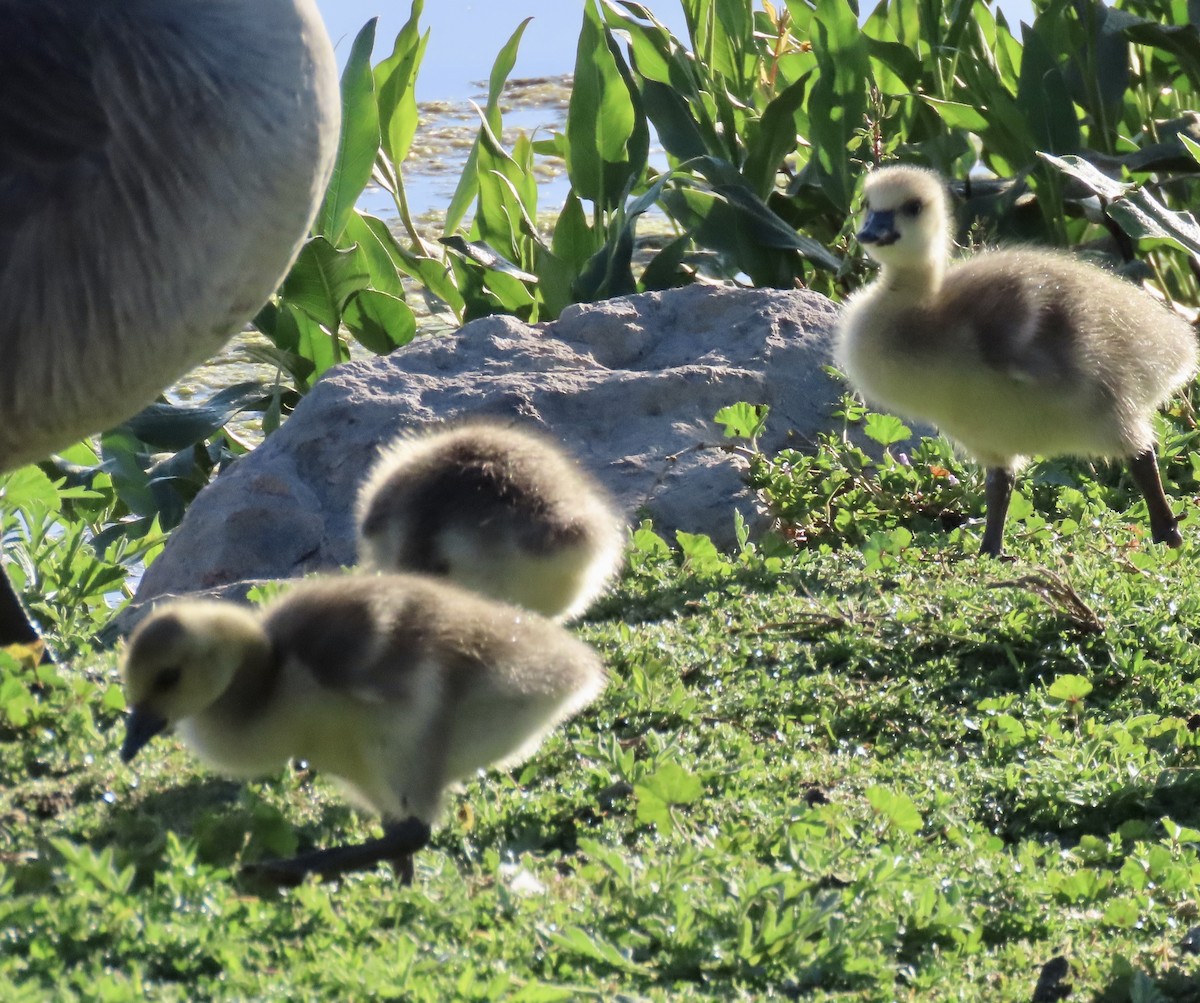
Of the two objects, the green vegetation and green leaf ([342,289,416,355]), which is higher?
the green vegetation

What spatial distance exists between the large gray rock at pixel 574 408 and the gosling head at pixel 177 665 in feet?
8.17

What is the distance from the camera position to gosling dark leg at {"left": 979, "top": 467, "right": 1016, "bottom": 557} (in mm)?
5605

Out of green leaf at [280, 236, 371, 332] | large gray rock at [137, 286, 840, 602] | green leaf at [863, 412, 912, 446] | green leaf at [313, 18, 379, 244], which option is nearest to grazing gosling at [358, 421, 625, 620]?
large gray rock at [137, 286, 840, 602]

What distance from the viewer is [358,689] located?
11.4 ft

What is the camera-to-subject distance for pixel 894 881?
329 cm

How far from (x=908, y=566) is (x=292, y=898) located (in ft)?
9.75

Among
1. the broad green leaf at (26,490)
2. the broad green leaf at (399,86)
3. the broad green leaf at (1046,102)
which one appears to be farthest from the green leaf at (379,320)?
the broad green leaf at (1046,102)

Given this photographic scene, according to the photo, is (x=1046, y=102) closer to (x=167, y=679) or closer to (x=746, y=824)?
(x=746, y=824)

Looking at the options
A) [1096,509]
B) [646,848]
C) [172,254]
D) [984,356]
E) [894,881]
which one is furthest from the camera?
[1096,509]

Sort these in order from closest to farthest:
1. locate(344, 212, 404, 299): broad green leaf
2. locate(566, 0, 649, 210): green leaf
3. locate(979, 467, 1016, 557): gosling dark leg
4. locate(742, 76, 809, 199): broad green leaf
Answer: locate(979, 467, 1016, 557): gosling dark leg, locate(344, 212, 404, 299): broad green leaf, locate(742, 76, 809, 199): broad green leaf, locate(566, 0, 649, 210): green leaf

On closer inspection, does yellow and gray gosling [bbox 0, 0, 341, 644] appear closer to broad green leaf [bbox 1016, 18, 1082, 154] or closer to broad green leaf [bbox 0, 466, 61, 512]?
broad green leaf [bbox 0, 466, 61, 512]

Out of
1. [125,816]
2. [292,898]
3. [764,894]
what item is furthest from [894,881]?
[125,816]

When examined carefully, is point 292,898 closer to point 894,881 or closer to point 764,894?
point 764,894

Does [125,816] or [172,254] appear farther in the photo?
[172,254]
